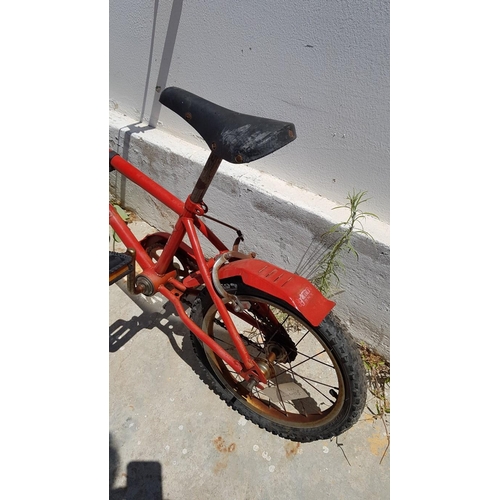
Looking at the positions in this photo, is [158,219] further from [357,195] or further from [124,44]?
[357,195]

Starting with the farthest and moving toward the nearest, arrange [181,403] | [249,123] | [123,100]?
[123,100] → [181,403] → [249,123]

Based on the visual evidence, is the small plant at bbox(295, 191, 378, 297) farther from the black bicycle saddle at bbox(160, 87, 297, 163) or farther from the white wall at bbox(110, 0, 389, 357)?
the black bicycle saddle at bbox(160, 87, 297, 163)

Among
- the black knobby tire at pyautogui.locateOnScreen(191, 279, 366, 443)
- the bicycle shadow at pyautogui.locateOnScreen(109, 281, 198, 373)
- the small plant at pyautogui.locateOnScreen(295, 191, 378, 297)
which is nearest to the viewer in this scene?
the black knobby tire at pyautogui.locateOnScreen(191, 279, 366, 443)

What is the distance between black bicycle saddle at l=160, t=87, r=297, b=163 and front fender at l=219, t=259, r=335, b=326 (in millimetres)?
490

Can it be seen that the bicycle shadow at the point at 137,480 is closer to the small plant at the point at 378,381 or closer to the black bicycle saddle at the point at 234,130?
the small plant at the point at 378,381

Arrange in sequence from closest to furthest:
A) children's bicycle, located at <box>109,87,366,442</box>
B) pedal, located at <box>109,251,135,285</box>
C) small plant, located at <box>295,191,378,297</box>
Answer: children's bicycle, located at <box>109,87,366,442</box>, pedal, located at <box>109,251,135,285</box>, small plant, located at <box>295,191,378,297</box>

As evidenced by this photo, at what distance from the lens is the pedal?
1.85m

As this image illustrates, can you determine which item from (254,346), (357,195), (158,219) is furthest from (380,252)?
(158,219)

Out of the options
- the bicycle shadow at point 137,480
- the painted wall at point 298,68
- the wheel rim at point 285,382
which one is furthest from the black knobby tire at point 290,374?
the painted wall at point 298,68

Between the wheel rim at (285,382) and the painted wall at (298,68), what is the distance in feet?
2.87

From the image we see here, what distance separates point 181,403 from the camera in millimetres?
2111

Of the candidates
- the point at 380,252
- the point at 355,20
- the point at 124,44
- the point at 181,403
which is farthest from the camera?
the point at 124,44

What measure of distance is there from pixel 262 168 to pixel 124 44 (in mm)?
1422

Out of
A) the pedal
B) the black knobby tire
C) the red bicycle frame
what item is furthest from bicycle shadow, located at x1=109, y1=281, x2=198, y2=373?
the pedal
